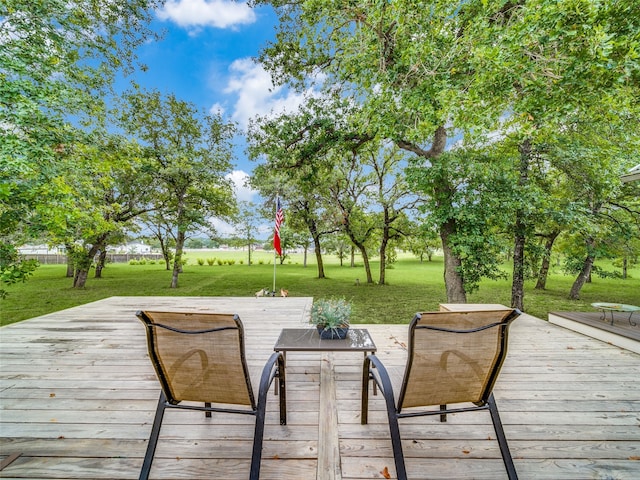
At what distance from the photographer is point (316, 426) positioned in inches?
72.8

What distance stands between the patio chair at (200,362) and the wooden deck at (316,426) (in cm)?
42

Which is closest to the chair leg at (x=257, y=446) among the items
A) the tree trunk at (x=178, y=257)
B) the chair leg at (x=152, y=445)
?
the chair leg at (x=152, y=445)

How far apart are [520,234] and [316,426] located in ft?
25.4

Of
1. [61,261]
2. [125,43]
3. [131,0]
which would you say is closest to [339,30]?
[131,0]

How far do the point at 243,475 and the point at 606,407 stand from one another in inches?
105

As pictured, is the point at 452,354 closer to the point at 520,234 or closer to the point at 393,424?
the point at 393,424

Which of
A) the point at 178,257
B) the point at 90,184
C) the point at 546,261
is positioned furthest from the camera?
the point at 178,257

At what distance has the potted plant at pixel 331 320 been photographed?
2.40m

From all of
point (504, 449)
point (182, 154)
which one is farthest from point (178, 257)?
point (504, 449)

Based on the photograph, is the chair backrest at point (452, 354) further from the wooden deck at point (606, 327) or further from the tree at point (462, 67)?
the tree at point (462, 67)

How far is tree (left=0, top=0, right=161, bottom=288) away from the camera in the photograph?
12.3 feet

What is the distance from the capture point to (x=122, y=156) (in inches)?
281

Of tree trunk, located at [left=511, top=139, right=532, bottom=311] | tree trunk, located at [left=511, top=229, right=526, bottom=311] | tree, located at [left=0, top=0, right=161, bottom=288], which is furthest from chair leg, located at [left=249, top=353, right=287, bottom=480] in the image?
tree trunk, located at [left=511, top=229, right=526, bottom=311]

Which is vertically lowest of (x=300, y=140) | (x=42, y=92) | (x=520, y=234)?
(x=520, y=234)
